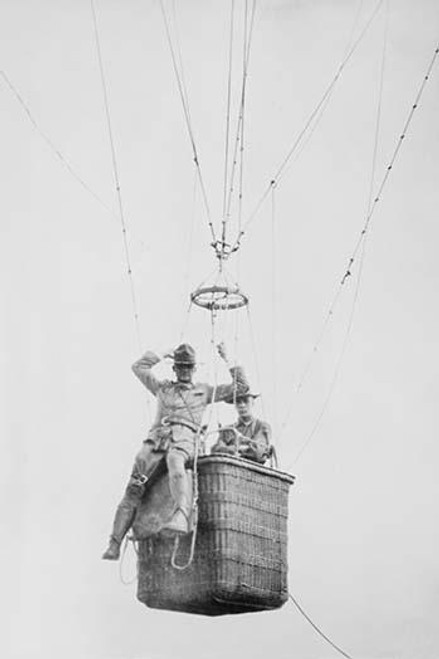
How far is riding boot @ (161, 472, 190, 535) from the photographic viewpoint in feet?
Result: 26.3

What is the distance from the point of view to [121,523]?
8172 mm

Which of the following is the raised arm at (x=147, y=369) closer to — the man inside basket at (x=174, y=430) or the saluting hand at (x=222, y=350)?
the man inside basket at (x=174, y=430)

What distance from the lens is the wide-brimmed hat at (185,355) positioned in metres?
8.28

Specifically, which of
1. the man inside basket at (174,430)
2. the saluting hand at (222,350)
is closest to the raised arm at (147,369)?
the man inside basket at (174,430)

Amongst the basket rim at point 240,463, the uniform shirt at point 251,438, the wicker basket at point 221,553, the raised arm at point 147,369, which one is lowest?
the wicker basket at point 221,553

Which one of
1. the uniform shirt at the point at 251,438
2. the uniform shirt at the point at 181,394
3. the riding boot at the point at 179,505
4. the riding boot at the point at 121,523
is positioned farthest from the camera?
the uniform shirt at the point at 251,438

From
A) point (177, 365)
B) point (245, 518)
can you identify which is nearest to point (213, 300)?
point (177, 365)

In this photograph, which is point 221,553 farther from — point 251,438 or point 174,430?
point 251,438

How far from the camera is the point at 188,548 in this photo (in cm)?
816

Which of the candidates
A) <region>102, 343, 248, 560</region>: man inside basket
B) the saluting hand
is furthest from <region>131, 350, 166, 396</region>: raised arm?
the saluting hand

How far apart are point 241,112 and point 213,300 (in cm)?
133

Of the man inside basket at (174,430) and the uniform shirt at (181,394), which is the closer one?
the man inside basket at (174,430)

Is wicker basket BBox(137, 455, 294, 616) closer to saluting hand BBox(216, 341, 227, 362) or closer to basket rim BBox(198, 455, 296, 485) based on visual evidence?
basket rim BBox(198, 455, 296, 485)

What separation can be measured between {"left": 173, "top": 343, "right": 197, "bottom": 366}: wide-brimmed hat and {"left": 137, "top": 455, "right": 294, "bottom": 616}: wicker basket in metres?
0.44
